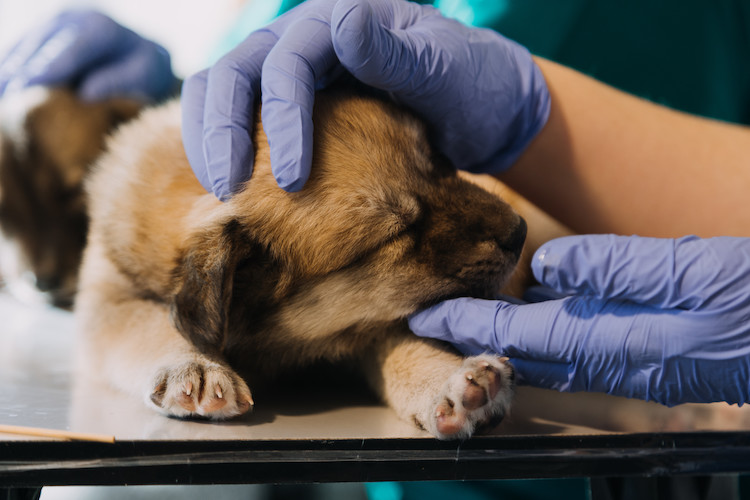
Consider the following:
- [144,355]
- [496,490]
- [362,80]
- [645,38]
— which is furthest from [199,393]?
[645,38]

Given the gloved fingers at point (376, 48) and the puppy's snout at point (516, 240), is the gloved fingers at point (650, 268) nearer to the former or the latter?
the puppy's snout at point (516, 240)

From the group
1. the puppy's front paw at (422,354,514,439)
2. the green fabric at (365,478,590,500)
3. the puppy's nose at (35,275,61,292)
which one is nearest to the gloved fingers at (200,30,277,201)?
the puppy's front paw at (422,354,514,439)

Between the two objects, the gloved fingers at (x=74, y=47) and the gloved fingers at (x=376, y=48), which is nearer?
the gloved fingers at (x=376, y=48)

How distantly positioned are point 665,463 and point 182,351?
1072 millimetres

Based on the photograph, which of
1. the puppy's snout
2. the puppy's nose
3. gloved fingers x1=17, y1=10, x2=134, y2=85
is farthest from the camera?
the puppy's nose

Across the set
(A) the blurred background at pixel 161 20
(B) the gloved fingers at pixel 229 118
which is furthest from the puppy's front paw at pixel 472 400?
(A) the blurred background at pixel 161 20

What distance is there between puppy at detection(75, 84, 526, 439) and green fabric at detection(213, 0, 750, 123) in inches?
51.8

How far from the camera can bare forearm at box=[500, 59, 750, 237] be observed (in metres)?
2.09

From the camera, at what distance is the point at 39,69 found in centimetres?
305

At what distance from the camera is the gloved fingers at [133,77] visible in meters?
3.11

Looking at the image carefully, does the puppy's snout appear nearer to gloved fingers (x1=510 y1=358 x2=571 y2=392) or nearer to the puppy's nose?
gloved fingers (x1=510 y1=358 x2=571 y2=392)

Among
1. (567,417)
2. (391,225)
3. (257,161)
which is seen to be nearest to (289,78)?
(257,161)

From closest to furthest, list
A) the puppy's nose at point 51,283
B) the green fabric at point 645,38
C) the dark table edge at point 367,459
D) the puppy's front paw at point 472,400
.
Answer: the dark table edge at point 367,459
the puppy's front paw at point 472,400
the green fabric at point 645,38
the puppy's nose at point 51,283

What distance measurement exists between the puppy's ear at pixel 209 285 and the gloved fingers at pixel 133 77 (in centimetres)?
202
